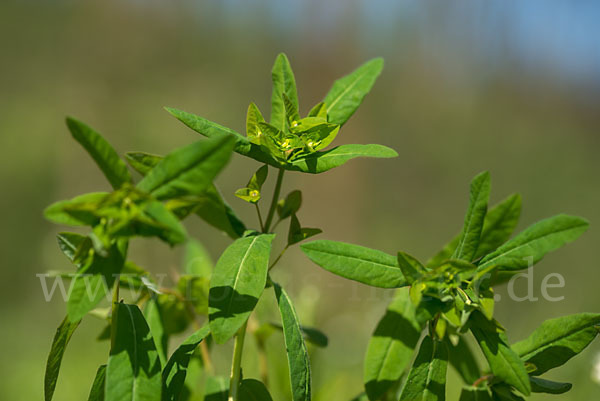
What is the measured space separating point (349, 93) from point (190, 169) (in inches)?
14.9

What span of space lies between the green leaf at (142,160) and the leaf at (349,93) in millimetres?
286

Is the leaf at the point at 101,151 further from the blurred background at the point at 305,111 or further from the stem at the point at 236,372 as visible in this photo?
the blurred background at the point at 305,111

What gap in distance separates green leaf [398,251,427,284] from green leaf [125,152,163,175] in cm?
33

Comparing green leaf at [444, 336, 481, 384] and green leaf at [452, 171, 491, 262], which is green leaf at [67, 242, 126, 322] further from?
green leaf at [444, 336, 481, 384]

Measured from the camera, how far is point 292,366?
66 cm

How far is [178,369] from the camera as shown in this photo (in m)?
0.70

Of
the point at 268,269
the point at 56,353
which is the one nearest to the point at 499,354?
the point at 268,269

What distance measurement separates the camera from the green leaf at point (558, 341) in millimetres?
701

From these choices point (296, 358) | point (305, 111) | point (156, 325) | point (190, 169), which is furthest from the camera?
point (305, 111)

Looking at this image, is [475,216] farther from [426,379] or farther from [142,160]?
[142,160]

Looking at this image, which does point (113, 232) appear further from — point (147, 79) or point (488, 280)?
point (147, 79)

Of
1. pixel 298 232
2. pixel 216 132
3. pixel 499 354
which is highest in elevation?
pixel 216 132

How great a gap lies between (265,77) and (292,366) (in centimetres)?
591

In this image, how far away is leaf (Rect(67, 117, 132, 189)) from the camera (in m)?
0.59
